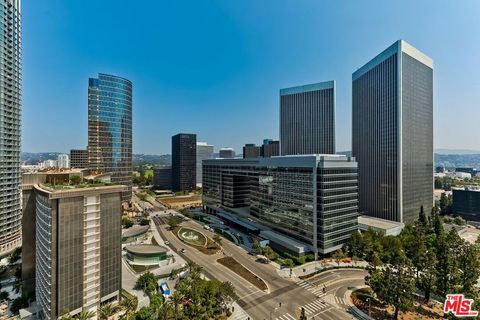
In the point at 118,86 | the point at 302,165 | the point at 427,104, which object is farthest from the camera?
the point at 118,86

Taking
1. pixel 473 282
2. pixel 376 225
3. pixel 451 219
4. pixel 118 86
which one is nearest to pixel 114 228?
pixel 473 282

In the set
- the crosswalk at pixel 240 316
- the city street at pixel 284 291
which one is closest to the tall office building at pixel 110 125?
the city street at pixel 284 291

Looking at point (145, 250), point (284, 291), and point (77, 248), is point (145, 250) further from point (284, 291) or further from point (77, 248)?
point (284, 291)

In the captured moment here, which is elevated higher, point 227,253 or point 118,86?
point 118,86

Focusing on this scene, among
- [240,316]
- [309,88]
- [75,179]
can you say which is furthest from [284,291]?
[309,88]

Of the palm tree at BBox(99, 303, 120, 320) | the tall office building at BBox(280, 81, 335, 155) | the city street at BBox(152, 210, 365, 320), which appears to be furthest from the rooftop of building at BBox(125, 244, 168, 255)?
the tall office building at BBox(280, 81, 335, 155)

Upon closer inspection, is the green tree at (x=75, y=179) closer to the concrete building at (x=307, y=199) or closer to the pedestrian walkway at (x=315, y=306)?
the pedestrian walkway at (x=315, y=306)

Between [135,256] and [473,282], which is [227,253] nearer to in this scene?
[135,256]

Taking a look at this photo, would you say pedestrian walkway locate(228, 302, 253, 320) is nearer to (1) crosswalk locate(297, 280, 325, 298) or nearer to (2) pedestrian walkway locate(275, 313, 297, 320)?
(2) pedestrian walkway locate(275, 313, 297, 320)
